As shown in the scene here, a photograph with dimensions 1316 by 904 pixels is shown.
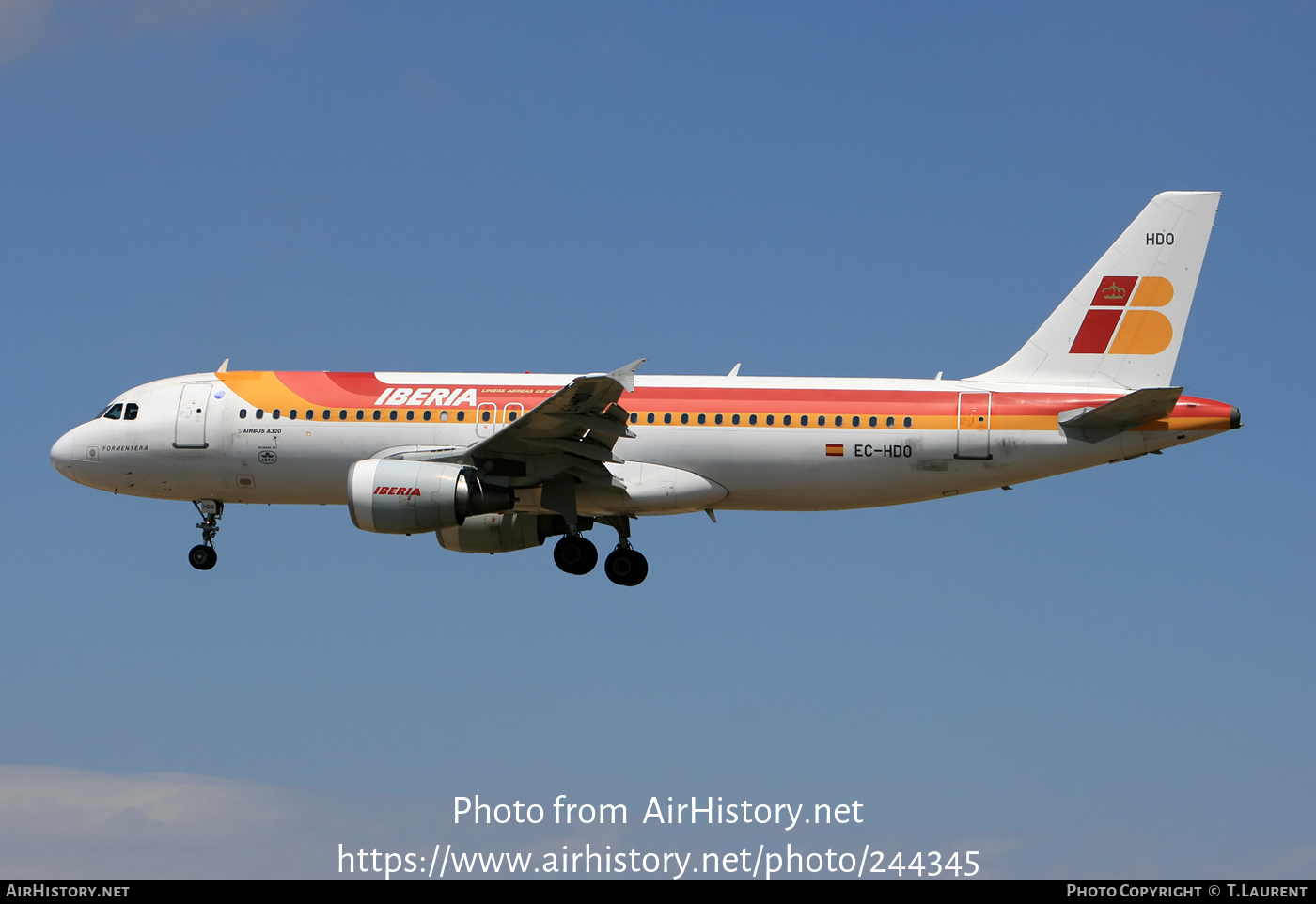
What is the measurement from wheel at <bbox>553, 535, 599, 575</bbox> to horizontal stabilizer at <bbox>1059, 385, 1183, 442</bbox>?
11762 millimetres

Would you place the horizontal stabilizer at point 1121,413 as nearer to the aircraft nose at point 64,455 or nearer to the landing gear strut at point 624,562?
the landing gear strut at point 624,562

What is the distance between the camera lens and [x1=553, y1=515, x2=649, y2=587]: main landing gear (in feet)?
129

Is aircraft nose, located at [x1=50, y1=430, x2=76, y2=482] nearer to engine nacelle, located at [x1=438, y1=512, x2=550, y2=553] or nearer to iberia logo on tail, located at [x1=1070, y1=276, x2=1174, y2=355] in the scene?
engine nacelle, located at [x1=438, y1=512, x2=550, y2=553]

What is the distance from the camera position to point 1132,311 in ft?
129

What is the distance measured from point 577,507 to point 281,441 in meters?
7.36

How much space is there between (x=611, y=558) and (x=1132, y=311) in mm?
14261

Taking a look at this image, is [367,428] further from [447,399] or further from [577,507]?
[577,507]

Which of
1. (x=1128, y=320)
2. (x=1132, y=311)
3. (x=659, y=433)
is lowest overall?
(x=659, y=433)

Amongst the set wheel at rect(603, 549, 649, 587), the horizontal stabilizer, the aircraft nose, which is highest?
the aircraft nose

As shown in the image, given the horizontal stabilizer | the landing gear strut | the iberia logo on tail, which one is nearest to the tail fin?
the iberia logo on tail

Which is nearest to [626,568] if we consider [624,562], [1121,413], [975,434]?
[624,562]

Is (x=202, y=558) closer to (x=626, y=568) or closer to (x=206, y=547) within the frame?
(x=206, y=547)

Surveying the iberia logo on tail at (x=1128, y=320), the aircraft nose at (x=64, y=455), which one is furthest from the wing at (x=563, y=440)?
the iberia logo on tail at (x=1128, y=320)

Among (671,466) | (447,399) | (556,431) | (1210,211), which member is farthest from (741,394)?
(1210,211)
